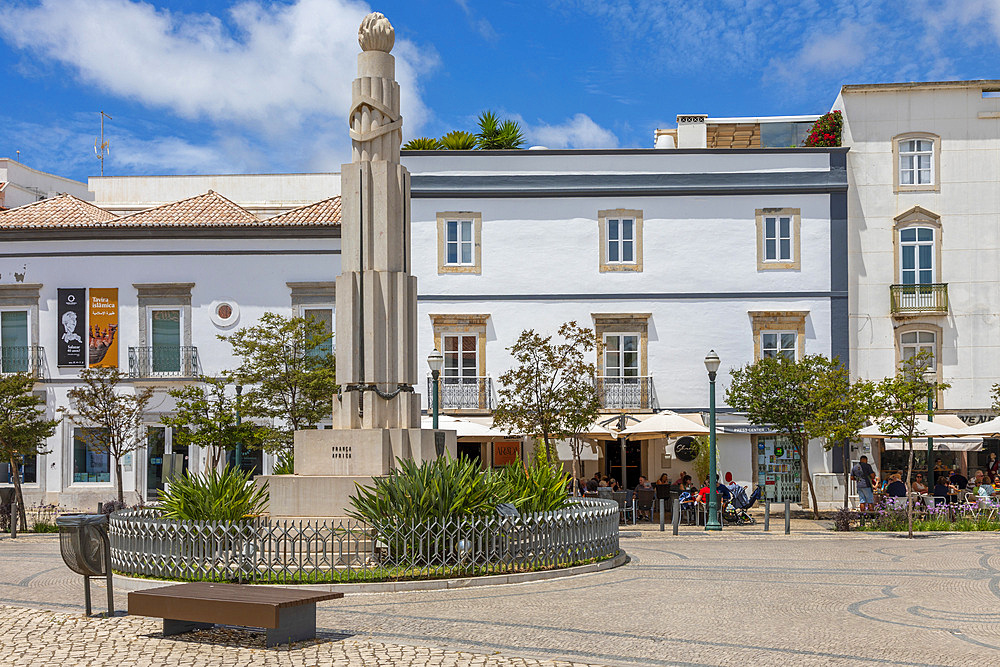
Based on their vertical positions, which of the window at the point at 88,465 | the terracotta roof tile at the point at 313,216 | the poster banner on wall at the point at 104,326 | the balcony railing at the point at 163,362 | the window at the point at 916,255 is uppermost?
the terracotta roof tile at the point at 313,216

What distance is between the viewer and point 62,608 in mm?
11477

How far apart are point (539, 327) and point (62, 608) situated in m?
22.0

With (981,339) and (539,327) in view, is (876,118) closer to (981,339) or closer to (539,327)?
(981,339)

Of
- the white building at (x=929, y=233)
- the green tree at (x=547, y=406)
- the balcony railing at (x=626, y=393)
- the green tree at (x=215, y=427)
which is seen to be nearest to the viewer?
the green tree at (x=547, y=406)

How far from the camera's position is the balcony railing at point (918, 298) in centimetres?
3209

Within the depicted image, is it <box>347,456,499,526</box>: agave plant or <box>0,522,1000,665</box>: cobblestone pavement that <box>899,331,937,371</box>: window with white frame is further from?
<box>347,456,499,526</box>: agave plant

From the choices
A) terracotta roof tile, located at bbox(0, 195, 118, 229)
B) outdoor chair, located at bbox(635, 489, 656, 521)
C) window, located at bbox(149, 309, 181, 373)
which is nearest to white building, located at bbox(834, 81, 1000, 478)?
outdoor chair, located at bbox(635, 489, 656, 521)

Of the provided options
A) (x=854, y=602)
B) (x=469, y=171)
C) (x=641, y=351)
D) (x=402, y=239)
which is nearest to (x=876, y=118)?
(x=641, y=351)

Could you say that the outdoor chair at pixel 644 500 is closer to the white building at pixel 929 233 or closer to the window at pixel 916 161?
the white building at pixel 929 233

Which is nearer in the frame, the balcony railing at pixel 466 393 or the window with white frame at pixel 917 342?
the balcony railing at pixel 466 393

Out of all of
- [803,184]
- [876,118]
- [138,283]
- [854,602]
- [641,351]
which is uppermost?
[876,118]

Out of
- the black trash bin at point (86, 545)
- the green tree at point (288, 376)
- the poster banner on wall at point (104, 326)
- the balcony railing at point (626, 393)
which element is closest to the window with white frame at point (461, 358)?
the balcony railing at point (626, 393)

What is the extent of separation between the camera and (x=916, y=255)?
→ 3241cm

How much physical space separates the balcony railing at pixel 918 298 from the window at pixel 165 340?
21044mm
